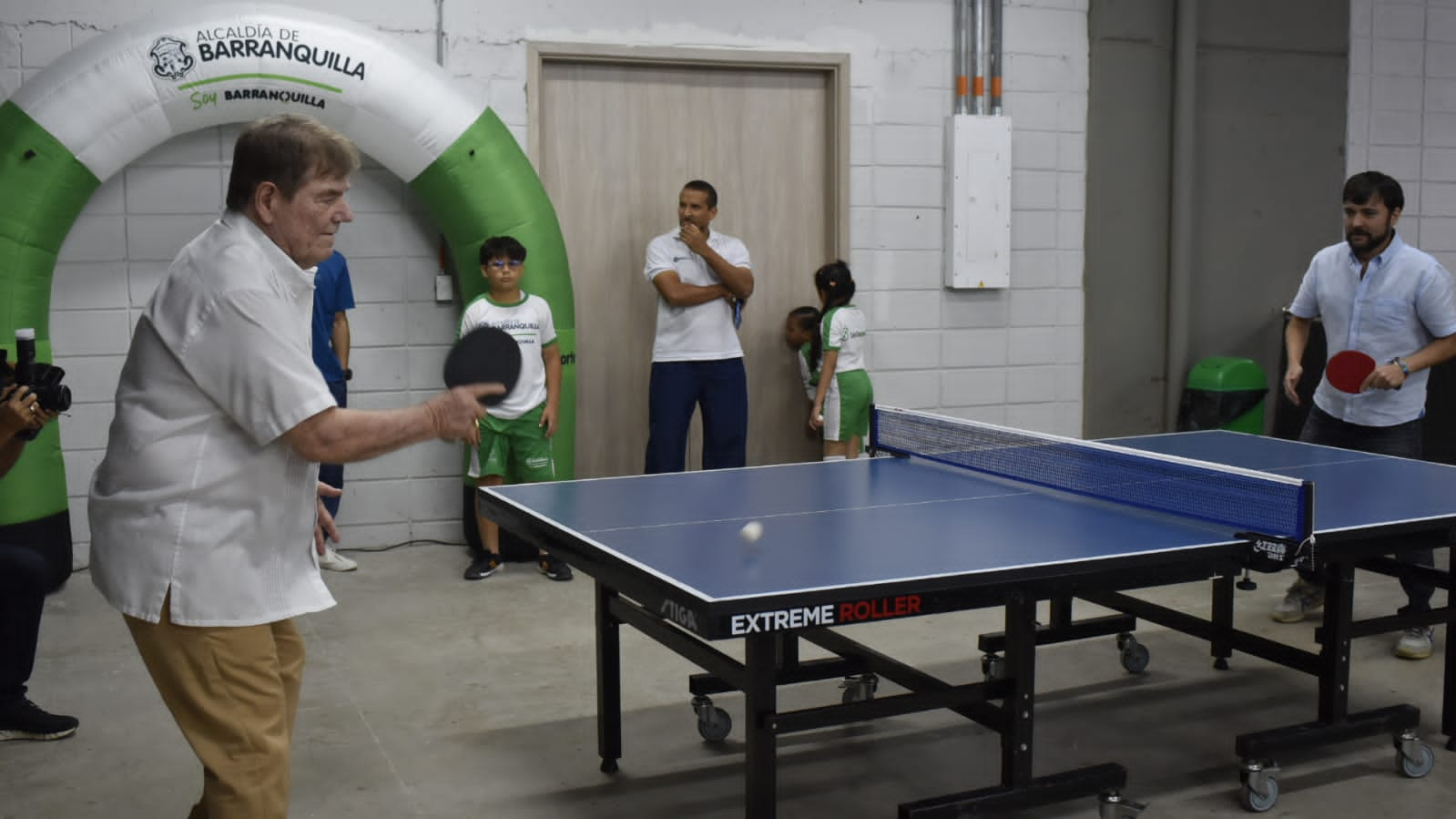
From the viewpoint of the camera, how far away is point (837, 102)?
690 cm

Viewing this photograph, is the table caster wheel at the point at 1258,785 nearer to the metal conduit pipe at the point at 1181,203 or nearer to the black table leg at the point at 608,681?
the black table leg at the point at 608,681

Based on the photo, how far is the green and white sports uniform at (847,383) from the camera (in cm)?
631

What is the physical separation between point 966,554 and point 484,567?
337cm

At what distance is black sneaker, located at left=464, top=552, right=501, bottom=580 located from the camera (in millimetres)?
5848

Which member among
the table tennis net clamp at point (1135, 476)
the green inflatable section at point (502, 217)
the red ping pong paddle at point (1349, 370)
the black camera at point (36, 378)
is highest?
the green inflatable section at point (502, 217)

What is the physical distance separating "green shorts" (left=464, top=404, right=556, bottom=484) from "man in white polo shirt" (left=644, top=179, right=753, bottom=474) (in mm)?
585

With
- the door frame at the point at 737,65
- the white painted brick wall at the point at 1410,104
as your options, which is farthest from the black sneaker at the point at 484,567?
the white painted brick wall at the point at 1410,104

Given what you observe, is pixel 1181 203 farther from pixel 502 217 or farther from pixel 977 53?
pixel 502 217

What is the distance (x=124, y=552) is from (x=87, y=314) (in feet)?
13.2

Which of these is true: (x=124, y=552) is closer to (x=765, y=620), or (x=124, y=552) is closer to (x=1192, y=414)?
(x=765, y=620)

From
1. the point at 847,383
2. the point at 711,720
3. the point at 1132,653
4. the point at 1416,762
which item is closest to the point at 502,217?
the point at 847,383

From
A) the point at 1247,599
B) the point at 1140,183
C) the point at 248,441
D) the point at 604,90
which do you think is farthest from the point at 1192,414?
the point at 248,441

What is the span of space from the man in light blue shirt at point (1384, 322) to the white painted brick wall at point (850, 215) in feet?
7.95

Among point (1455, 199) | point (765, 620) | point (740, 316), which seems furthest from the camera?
point (1455, 199)
